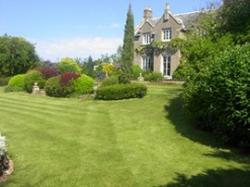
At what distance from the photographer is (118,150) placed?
14883 mm

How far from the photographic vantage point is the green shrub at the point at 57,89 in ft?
110

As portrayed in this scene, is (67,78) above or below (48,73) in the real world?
below

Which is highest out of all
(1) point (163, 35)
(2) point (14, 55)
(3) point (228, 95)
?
(1) point (163, 35)

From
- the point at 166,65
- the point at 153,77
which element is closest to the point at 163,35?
the point at 166,65

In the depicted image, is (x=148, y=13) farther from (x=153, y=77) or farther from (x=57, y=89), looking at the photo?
(x=57, y=89)

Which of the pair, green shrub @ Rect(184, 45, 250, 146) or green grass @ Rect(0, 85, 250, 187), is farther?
green shrub @ Rect(184, 45, 250, 146)

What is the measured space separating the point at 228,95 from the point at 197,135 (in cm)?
319

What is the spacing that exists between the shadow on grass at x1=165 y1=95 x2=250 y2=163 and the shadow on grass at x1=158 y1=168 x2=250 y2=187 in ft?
5.43

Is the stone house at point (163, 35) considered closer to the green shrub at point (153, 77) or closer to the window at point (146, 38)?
the window at point (146, 38)

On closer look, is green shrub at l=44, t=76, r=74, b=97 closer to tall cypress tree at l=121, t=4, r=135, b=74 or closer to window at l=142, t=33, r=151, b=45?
tall cypress tree at l=121, t=4, r=135, b=74

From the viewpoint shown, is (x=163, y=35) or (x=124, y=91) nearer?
(x=124, y=91)

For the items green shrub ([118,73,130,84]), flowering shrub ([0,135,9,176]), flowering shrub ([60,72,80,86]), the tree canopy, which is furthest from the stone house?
flowering shrub ([0,135,9,176])

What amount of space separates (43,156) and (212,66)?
287 inches

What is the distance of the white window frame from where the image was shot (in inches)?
2104
